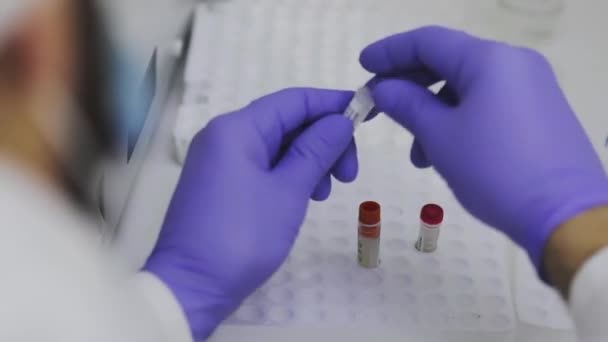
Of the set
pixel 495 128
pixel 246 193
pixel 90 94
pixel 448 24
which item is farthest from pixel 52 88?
pixel 448 24

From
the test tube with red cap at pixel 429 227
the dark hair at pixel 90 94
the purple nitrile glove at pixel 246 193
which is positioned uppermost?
the dark hair at pixel 90 94

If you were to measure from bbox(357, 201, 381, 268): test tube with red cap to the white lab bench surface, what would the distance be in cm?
7

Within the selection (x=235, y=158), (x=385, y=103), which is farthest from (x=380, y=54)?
(x=235, y=158)

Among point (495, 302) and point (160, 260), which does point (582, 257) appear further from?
point (160, 260)

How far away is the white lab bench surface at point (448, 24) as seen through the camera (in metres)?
0.60

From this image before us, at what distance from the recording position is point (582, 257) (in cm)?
46

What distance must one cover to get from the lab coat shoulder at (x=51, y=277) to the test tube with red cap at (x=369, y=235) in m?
0.31

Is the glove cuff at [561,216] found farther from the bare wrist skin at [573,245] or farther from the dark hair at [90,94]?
the dark hair at [90,94]

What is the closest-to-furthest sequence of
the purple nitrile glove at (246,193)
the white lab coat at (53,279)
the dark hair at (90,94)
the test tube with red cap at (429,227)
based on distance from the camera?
the white lab coat at (53,279), the dark hair at (90,94), the purple nitrile glove at (246,193), the test tube with red cap at (429,227)

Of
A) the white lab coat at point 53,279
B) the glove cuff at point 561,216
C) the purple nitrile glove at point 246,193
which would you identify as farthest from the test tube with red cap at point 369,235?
the white lab coat at point 53,279

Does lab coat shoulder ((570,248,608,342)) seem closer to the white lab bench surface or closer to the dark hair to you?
the white lab bench surface

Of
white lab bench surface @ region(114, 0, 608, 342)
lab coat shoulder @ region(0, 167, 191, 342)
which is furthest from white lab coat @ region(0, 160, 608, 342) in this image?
white lab bench surface @ region(114, 0, 608, 342)

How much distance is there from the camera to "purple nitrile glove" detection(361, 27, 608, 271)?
512 millimetres

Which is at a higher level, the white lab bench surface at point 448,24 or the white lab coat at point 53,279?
the white lab coat at point 53,279
